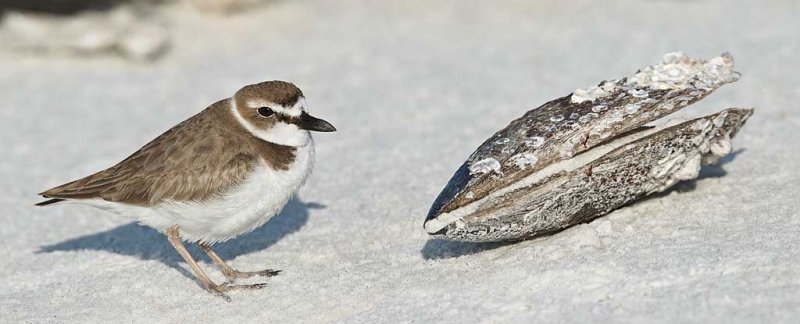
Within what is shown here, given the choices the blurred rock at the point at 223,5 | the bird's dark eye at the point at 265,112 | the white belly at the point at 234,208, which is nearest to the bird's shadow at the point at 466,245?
the white belly at the point at 234,208

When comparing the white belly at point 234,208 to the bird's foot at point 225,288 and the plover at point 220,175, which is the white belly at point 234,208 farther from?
the bird's foot at point 225,288

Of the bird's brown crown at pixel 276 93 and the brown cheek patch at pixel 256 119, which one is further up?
the bird's brown crown at pixel 276 93

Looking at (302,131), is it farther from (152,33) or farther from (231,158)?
(152,33)

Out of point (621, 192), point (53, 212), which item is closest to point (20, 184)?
point (53, 212)

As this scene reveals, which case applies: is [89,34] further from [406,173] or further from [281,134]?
[281,134]

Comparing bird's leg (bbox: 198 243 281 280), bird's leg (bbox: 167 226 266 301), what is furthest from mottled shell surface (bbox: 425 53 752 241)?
bird's leg (bbox: 167 226 266 301)
